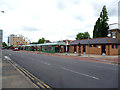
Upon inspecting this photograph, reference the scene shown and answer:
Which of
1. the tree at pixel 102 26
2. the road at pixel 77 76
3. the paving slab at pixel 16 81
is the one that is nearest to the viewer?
the paving slab at pixel 16 81

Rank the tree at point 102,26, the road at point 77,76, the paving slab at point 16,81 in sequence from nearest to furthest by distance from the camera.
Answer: the paving slab at point 16,81, the road at point 77,76, the tree at point 102,26

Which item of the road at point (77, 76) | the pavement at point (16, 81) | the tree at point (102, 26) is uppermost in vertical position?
the tree at point (102, 26)

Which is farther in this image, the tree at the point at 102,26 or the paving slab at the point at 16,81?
the tree at the point at 102,26

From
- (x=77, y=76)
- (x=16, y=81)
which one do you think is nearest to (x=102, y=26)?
(x=77, y=76)

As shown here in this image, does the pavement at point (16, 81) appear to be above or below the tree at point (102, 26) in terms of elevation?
below

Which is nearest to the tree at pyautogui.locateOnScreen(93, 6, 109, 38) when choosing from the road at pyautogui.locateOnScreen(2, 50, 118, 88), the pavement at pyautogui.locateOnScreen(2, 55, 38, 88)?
the road at pyautogui.locateOnScreen(2, 50, 118, 88)

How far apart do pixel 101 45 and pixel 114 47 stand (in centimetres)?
342

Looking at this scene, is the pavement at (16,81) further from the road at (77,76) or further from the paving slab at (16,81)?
the road at (77,76)

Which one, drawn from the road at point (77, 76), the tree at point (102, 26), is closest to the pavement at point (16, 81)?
the road at point (77, 76)

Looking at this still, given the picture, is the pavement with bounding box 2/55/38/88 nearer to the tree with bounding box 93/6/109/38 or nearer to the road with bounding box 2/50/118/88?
the road with bounding box 2/50/118/88

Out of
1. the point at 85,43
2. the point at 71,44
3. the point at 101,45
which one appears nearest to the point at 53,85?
the point at 101,45

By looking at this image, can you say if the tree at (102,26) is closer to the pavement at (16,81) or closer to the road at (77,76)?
the road at (77,76)

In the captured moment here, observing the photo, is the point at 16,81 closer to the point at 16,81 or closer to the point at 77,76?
the point at 16,81

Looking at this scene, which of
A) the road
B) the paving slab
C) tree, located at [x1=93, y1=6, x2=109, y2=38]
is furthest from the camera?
tree, located at [x1=93, y1=6, x2=109, y2=38]
